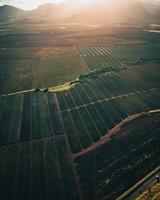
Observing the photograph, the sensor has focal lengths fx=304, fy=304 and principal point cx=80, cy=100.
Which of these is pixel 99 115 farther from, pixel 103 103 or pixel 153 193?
pixel 153 193

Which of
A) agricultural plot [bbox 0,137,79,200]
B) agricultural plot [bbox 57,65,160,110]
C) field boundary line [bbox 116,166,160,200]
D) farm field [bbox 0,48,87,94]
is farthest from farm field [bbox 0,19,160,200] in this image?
field boundary line [bbox 116,166,160,200]

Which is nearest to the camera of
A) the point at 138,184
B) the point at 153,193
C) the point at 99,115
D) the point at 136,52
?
the point at 153,193

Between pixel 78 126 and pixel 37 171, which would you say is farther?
pixel 78 126

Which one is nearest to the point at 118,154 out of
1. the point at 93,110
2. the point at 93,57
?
the point at 93,110

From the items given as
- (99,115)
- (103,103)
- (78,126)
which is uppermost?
(78,126)

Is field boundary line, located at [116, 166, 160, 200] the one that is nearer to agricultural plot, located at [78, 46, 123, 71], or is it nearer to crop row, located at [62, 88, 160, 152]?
crop row, located at [62, 88, 160, 152]

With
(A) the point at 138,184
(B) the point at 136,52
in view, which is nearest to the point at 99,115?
(A) the point at 138,184

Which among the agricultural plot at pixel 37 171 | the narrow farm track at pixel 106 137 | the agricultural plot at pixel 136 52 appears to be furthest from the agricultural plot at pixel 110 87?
the agricultural plot at pixel 37 171
